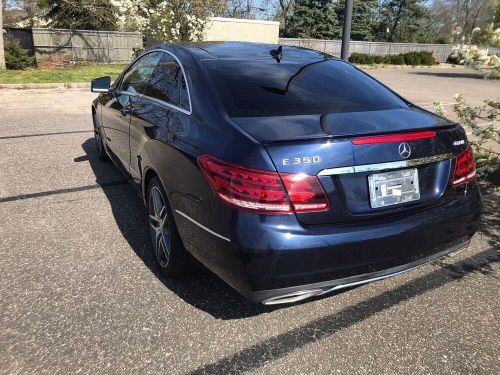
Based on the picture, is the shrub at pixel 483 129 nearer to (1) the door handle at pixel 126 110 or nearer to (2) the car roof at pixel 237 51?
(2) the car roof at pixel 237 51

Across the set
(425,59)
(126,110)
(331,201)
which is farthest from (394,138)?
(425,59)

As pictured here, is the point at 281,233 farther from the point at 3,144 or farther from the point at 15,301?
the point at 3,144

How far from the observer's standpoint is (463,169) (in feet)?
9.15

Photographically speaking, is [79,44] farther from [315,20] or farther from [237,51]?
[315,20]

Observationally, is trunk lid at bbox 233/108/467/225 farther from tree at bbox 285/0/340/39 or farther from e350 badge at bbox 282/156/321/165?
tree at bbox 285/0/340/39

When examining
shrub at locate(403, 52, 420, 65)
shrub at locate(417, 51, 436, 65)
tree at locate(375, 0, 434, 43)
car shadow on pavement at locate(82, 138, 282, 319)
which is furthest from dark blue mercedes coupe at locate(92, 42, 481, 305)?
tree at locate(375, 0, 434, 43)

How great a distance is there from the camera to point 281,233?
2.23 meters

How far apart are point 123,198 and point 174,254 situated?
1981 millimetres

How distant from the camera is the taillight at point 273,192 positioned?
222 centimetres

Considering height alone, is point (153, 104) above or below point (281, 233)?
above

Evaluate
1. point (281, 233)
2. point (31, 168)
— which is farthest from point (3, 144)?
point (281, 233)

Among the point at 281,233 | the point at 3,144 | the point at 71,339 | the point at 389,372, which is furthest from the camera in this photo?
the point at 3,144

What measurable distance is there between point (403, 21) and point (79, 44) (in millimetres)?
40201

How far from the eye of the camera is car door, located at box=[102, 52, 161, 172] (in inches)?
159
